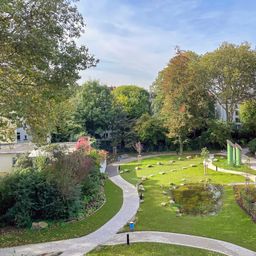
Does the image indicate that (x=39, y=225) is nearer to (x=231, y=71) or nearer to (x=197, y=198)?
(x=197, y=198)

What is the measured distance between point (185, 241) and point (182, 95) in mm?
28189

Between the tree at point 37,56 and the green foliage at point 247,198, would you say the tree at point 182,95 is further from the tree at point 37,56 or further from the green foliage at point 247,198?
the tree at point 37,56

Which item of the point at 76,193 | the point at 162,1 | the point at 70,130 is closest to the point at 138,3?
the point at 162,1

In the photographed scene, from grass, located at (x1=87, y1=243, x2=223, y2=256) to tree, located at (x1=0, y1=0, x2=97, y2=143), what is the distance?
23.0 ft

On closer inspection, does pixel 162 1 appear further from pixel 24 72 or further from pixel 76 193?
pixel 76 193

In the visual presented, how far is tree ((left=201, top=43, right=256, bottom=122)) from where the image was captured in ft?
134

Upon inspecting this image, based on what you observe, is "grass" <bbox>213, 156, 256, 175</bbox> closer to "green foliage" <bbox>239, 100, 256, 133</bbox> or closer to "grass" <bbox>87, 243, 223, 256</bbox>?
"green foliage" <bbox>239, 100, 256, 133</bbox>

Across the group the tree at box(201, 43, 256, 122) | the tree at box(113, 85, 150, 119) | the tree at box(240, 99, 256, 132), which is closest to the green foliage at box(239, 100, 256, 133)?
the tree at box(240, 99, 256, 132)

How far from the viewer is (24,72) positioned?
15703 millimetres

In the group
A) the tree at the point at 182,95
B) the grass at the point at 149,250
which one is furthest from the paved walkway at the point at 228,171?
the grass at the point at 149,250

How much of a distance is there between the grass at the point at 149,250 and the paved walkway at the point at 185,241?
50 cm

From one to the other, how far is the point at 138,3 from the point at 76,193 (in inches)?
437

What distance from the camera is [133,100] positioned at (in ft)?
181

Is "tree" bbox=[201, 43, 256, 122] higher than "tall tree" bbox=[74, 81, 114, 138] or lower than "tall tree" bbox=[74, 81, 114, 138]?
higher
